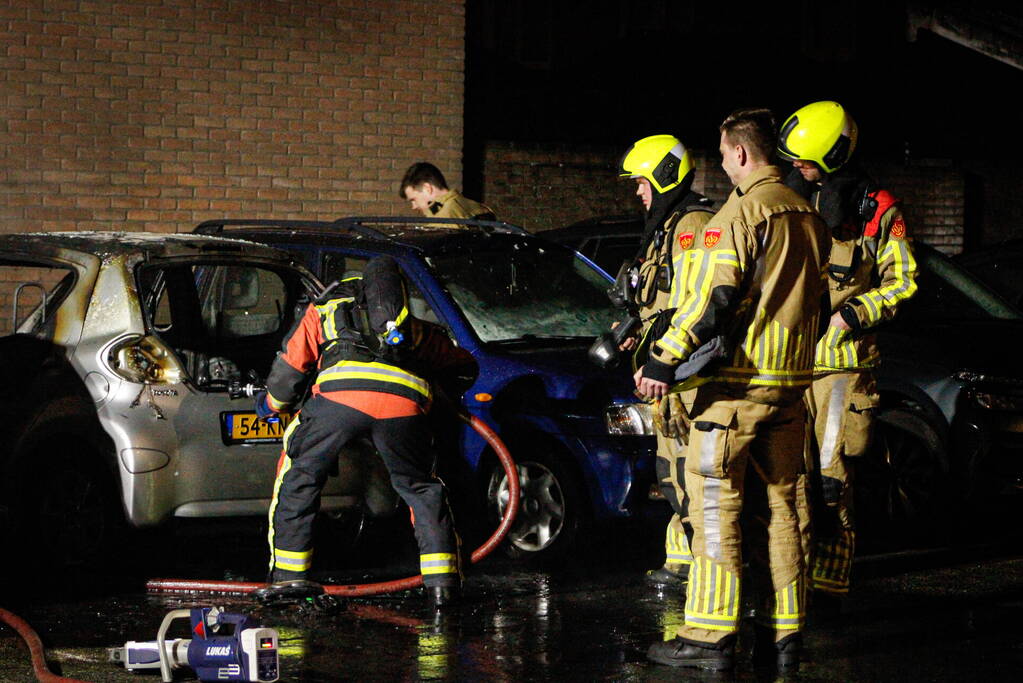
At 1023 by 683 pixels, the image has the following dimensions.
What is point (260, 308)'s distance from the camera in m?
8.91

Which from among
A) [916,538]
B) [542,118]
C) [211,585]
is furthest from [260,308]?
[542,118]

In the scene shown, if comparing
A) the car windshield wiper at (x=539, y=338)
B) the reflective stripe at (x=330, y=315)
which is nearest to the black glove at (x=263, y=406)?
the reflective stripe at (x=330, y=315)

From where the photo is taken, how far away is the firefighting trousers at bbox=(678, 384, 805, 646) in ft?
19.4

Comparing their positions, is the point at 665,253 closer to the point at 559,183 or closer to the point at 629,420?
the point at 629,420

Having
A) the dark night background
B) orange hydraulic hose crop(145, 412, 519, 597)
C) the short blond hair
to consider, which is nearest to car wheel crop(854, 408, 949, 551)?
orange hydraulic hose crop(145, 412, 519, 597)

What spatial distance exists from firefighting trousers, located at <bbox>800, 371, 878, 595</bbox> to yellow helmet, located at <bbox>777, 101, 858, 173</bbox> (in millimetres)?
940

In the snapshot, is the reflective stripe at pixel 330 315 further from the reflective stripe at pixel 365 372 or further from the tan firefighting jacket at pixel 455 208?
the tan firefighting jacket at pixel 455 208

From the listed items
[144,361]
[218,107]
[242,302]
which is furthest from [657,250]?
[218,107]

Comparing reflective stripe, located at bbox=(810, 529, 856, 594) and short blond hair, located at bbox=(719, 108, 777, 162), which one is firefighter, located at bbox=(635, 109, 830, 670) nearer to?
short blond hair, located at bbox=(719, 108, 777, 162)

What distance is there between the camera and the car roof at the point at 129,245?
7535mm

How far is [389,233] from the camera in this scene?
28.9 feet

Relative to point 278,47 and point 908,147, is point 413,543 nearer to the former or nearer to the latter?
point 278,47

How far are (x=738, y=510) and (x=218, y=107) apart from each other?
26.0ft

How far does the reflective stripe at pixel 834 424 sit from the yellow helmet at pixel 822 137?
93 cm
